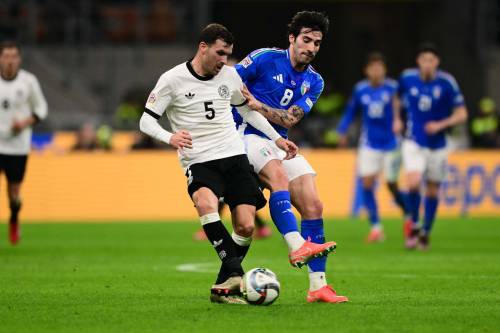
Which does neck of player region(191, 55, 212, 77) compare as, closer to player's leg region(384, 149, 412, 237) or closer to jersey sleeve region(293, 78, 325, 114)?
jersey sleeve region(293, 78, 325, 114)

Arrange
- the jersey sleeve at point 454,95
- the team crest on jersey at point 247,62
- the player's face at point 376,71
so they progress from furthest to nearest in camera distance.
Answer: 1. the player's face at point 376,71
2. the jersey sleeve at point 454,95
3. the team crest on jersey at point 247,62

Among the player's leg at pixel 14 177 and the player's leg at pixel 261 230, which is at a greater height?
the player's leg at pixel 14 177

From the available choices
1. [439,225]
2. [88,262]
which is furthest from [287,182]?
[439,225]

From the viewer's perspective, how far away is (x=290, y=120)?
930 centimetres

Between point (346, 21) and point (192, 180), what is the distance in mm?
25497

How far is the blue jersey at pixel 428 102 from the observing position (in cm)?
1545

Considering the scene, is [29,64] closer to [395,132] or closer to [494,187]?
[494,187]

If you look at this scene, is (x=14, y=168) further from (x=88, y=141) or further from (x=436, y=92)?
(x=88, y=141)

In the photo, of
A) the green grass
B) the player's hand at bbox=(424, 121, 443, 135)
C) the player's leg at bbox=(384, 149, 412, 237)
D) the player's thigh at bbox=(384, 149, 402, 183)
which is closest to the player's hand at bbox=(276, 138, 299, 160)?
the green grass

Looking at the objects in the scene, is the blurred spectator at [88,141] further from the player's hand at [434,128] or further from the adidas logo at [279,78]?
the adidas logo at [279,78]

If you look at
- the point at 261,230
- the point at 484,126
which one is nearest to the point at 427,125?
the point at 261,230

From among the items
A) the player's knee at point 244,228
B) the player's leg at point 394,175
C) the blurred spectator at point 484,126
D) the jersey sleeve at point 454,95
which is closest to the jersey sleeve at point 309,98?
the player's knee at point 244,228

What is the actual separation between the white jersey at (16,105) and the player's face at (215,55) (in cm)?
663

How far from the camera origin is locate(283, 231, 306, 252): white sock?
855 centimetres
